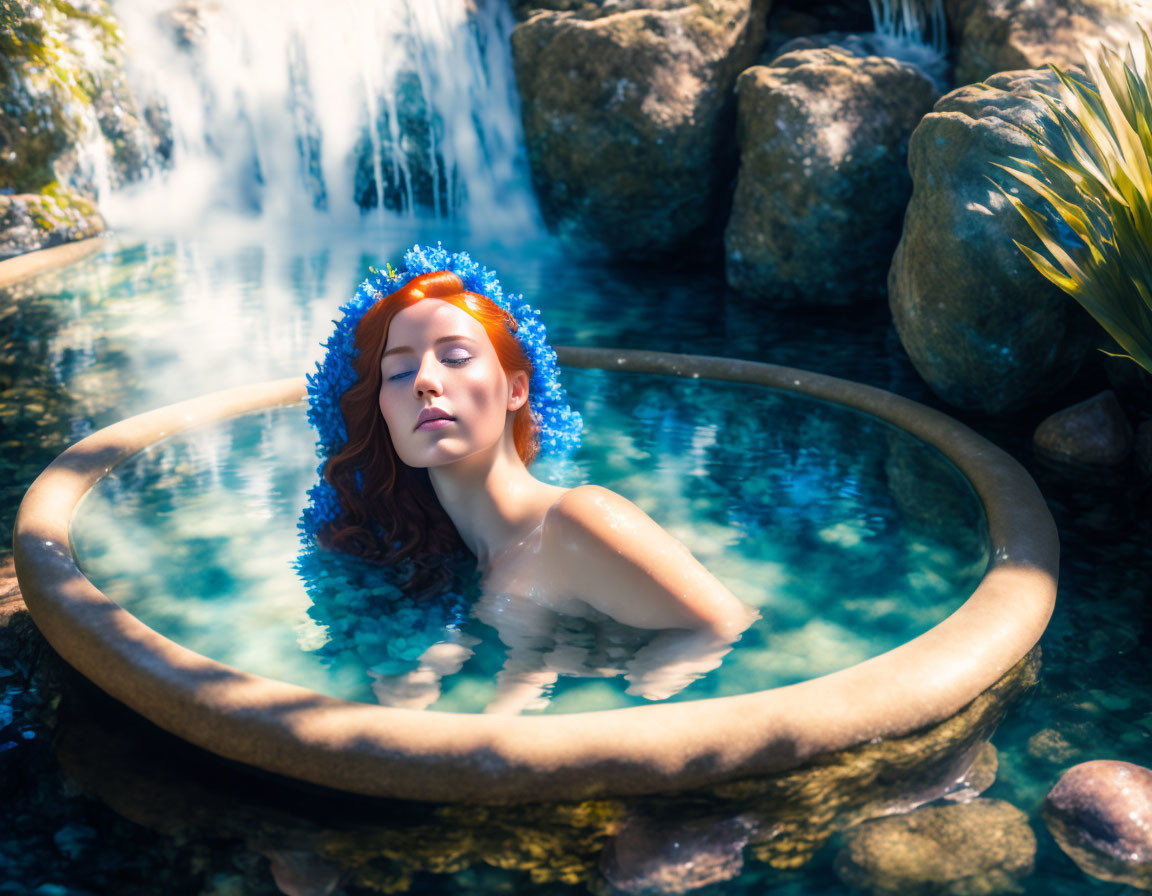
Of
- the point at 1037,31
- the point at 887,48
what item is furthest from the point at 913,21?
the point at 1037,31

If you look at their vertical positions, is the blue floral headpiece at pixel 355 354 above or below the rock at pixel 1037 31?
below

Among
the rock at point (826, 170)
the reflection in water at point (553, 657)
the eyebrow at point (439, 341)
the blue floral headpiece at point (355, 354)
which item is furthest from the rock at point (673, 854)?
the rock at point (826, 170)

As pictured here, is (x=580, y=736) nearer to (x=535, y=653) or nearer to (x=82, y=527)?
(x=535, y=653)

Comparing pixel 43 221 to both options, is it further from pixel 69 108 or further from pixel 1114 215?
pixel 1114 215

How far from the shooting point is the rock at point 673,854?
176 centimetres

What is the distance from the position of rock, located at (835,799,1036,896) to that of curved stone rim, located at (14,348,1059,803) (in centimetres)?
16

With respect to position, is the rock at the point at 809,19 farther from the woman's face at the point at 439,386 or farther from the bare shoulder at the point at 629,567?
the bare shoulder at the point at 629,567

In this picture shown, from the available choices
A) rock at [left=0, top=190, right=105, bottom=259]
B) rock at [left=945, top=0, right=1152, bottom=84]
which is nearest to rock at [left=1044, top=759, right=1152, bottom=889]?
rock at [left=945, top=0, right=1152, bottom=84]

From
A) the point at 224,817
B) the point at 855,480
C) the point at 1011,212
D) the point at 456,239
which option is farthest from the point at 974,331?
the point at 456,239

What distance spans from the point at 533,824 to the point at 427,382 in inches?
41.4

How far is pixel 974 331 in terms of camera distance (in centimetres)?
391

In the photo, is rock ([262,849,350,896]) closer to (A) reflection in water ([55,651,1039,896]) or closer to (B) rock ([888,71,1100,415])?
(A) reflection in water ([55,651,1039,896])

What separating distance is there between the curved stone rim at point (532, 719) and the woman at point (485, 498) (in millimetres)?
378

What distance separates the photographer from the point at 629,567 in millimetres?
2260
